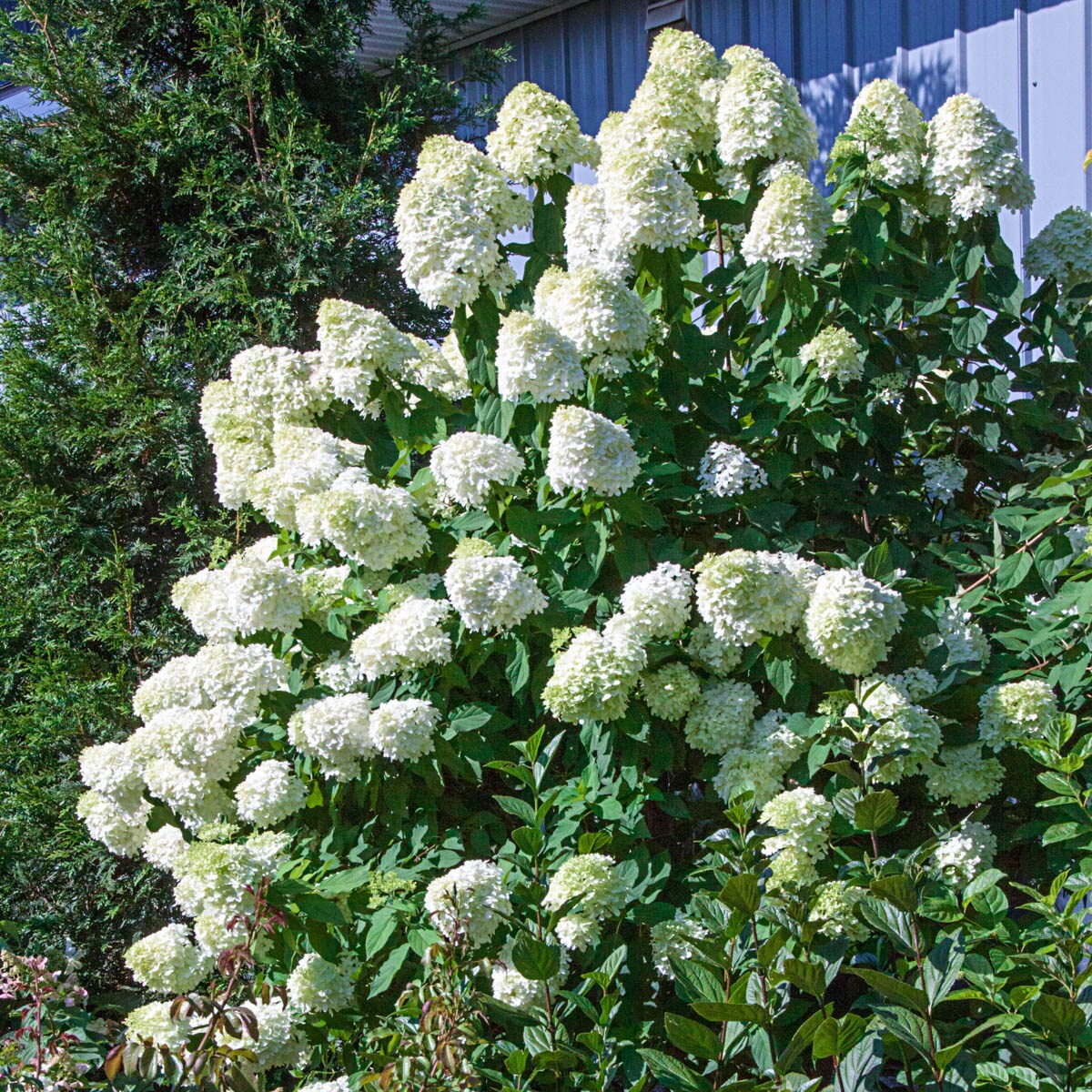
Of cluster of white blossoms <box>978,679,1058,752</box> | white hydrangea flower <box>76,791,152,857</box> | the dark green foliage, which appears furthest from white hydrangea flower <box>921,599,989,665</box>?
the dark green foliage

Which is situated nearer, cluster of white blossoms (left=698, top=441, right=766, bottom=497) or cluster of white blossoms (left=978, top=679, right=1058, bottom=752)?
cluster of white blossoms (left=978, top=679, right=1058, bottom=752)

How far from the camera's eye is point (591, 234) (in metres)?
2.46

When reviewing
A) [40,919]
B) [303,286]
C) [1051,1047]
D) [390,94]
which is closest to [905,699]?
[1051,1047]

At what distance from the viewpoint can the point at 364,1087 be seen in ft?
5.15

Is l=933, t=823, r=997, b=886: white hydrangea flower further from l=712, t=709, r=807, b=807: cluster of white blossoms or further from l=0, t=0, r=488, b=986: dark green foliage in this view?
l=0, t=0, r=488, b=986: dark green foliage

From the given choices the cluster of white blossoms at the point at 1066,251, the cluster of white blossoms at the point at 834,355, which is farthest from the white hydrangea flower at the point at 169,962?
the cluster of white blossoms at the point at 1066,251

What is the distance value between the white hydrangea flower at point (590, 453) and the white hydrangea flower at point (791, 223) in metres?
0.50

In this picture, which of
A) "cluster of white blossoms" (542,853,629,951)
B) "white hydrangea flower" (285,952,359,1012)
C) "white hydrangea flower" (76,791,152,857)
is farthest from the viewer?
"white hydrangea flower" (76,791,152,857)

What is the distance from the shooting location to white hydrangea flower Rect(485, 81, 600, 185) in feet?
8.18

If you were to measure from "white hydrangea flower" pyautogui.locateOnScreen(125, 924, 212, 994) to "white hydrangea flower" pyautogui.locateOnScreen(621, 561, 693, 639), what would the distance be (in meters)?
1.01

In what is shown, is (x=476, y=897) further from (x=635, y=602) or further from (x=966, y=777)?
(x=966, y=777)

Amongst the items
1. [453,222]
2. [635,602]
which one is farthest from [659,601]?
[453,222]

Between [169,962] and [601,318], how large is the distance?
4.62 feet

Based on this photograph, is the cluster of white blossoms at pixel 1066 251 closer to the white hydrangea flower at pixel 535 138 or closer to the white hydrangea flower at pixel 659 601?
the white hydrangea flower at pixel 535 138
